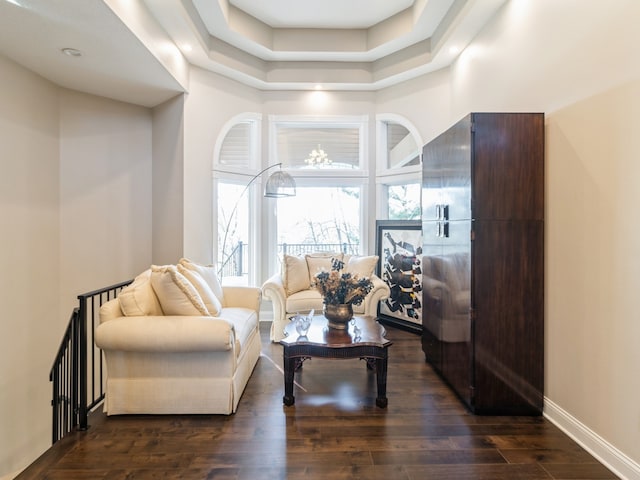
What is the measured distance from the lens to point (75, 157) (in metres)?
4.07

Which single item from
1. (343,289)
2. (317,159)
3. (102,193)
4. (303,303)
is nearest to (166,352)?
(343,289)

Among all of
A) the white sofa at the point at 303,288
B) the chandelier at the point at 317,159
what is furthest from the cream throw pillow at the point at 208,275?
the chandelier at the point at 317,159

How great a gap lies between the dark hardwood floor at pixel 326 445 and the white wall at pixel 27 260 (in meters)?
1.58

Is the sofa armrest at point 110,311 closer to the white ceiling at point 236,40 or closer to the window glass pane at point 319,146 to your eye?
the white ceiling at point 236,40

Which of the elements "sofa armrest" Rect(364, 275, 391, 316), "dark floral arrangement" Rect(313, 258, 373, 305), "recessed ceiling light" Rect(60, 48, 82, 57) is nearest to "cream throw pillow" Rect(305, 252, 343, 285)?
"sofa armrest" Rect(364, 275, 391, 316)

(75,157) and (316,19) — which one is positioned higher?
(316,19)

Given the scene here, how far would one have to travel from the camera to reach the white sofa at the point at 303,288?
4113mm

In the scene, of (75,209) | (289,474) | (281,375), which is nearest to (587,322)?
(289,474)

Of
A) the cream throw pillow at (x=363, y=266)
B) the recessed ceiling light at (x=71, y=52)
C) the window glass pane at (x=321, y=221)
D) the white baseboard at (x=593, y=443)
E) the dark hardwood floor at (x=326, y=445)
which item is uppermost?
the recessed ceiling light at (x=71, y=52)

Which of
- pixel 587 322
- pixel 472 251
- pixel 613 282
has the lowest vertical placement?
pixel 587 322

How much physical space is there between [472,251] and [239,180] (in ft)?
11.2

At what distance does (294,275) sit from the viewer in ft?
14.7

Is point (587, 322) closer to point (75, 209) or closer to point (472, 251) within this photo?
point (472, 251)

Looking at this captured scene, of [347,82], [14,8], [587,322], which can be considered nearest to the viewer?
[587,322]
